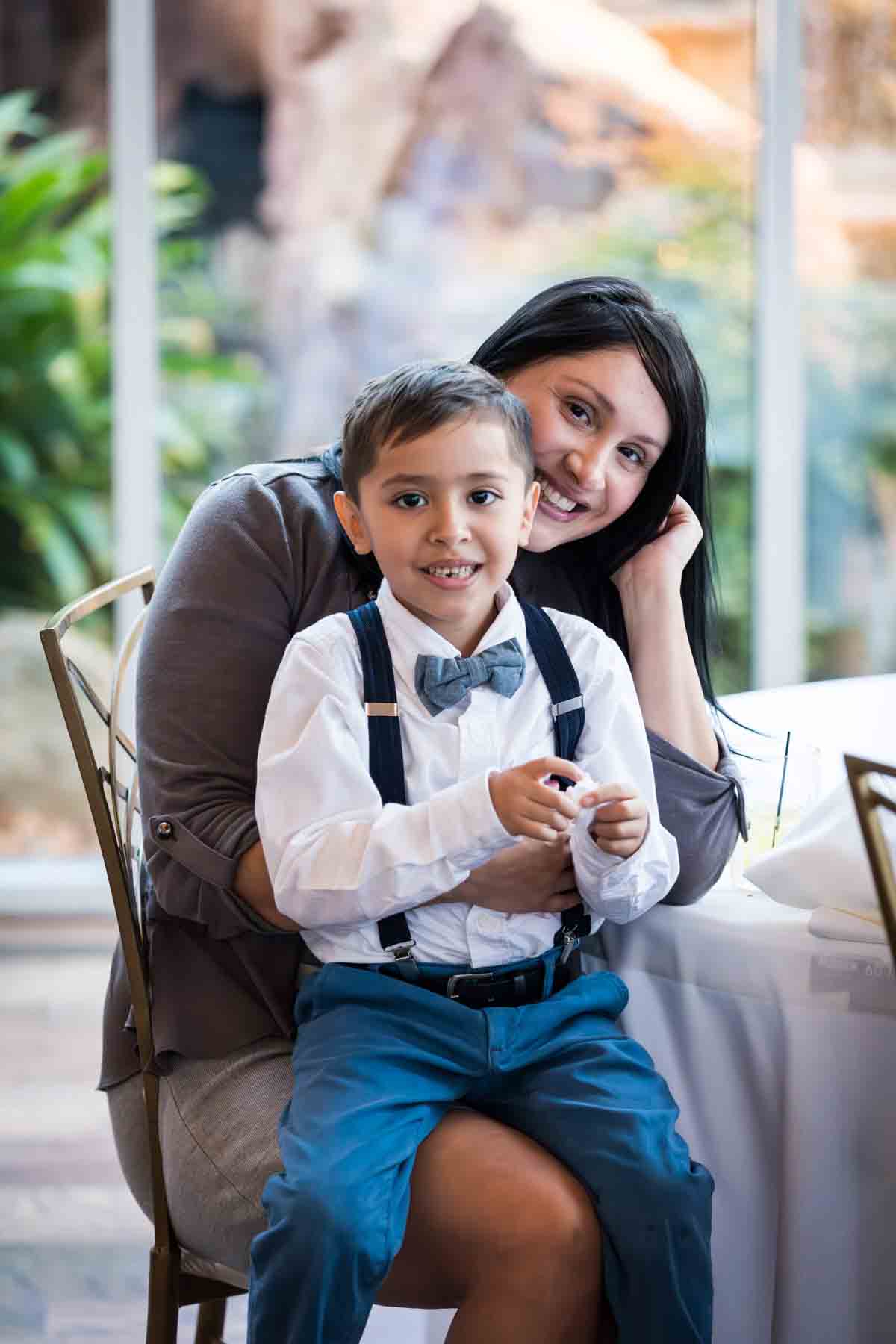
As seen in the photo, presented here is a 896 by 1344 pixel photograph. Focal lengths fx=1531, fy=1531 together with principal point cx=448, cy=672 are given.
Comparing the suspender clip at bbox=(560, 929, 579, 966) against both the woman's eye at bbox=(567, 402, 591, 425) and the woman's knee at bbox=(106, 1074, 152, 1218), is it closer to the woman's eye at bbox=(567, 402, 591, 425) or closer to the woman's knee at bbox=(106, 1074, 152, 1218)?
the woman's knee at bbox=(106, 1074, 152, 1218)

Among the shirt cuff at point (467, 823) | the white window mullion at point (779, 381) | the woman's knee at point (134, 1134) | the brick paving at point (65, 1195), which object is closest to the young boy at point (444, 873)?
the shirt cuff at point (467, 823)

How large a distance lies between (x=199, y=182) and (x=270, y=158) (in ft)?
0.65

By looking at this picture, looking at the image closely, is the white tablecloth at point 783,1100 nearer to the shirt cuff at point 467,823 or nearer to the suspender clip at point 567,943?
the suspender clip at point 567,943

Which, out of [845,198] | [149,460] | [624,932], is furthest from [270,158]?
[624,932]

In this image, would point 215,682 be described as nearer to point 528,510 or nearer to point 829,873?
point 528,510

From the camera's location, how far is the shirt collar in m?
1.43

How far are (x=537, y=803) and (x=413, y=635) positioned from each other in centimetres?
26

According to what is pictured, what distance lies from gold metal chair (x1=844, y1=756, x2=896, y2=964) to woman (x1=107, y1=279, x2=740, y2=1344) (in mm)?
403

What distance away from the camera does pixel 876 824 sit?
3.36 feet

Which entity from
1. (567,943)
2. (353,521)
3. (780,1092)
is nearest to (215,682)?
(353,521)

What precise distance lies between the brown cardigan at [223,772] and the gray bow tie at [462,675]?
7.5 inches

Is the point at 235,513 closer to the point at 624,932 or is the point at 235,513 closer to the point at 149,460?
the point at 624,932

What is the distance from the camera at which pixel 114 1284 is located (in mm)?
2240

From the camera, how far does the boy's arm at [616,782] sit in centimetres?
137
